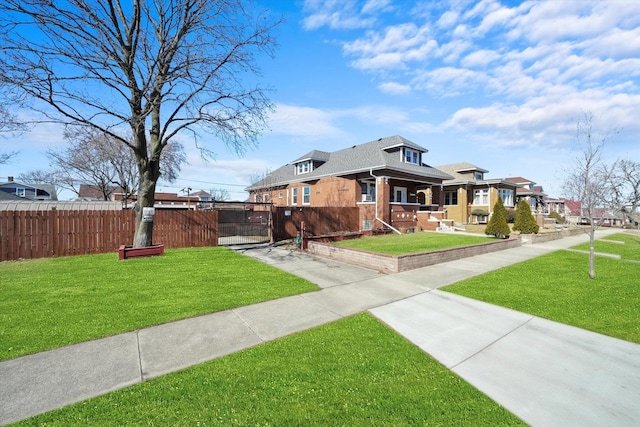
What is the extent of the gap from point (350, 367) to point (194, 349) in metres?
2.28

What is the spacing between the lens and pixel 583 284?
7.37 meters

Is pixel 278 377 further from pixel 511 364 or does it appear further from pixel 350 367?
pixel 511 364

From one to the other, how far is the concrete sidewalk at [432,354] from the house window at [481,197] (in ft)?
100

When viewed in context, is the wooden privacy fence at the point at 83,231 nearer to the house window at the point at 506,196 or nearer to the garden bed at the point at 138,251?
the garden bed at the point at 138,251

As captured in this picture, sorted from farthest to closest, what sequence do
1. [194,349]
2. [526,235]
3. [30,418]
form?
[526,235]
[194,349]
[30,418]

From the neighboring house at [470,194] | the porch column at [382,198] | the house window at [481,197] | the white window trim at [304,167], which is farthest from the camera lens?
the house window at [481,197]

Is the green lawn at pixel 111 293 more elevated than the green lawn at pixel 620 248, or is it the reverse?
the green lawn at pixel 111 293

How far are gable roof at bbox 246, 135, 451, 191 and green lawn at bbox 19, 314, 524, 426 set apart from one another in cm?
1709

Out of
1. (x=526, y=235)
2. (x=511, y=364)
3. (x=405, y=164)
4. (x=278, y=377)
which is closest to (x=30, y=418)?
(x=278, y=377)

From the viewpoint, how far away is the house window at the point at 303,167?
28091 millimetres

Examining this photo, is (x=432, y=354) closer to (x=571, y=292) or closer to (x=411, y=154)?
(x=571, y=292)

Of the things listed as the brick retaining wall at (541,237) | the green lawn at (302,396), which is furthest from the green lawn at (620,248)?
the green lawn at (302,396)

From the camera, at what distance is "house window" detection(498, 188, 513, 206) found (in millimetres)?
33763

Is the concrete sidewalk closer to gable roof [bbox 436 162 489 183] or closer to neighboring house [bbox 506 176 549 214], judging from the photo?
gable roof [bbox 436 162 489 183]
